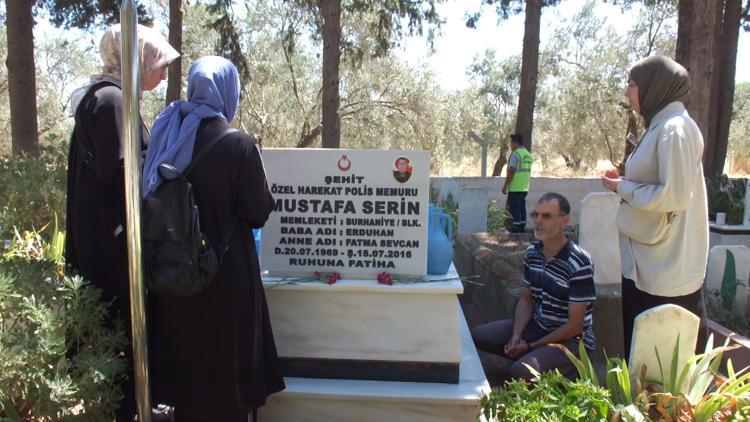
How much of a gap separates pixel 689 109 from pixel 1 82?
25.5 m

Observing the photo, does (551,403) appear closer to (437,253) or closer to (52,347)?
(437,253)

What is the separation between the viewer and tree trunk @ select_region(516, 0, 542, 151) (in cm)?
1186

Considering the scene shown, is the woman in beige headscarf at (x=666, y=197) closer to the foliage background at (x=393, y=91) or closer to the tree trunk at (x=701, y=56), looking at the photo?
the tree trunk at (x=701, y=56)

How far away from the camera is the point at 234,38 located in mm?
13648

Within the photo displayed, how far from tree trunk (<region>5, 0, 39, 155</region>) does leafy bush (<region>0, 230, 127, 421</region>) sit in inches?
305

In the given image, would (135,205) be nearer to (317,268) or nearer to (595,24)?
(317,268)

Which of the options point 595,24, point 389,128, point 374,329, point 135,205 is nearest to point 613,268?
point 374,329

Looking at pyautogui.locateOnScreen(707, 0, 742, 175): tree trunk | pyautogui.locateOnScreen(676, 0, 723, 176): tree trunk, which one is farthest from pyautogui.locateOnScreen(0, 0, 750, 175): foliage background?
pyautogui.locateOnScreen(676, 0, 723, 176): tree trunk

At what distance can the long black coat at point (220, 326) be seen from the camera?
240 cm

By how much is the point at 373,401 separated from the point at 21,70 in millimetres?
8580

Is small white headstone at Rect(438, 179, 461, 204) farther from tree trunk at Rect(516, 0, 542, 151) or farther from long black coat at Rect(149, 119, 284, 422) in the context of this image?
long black coat at Rect(149, 119, 284, 422)

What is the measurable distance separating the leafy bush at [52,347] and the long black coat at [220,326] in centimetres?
20

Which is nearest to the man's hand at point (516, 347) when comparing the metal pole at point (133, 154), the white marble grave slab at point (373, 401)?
the white marble grave slab at point (373, 401)

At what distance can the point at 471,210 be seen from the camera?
30.6ft
